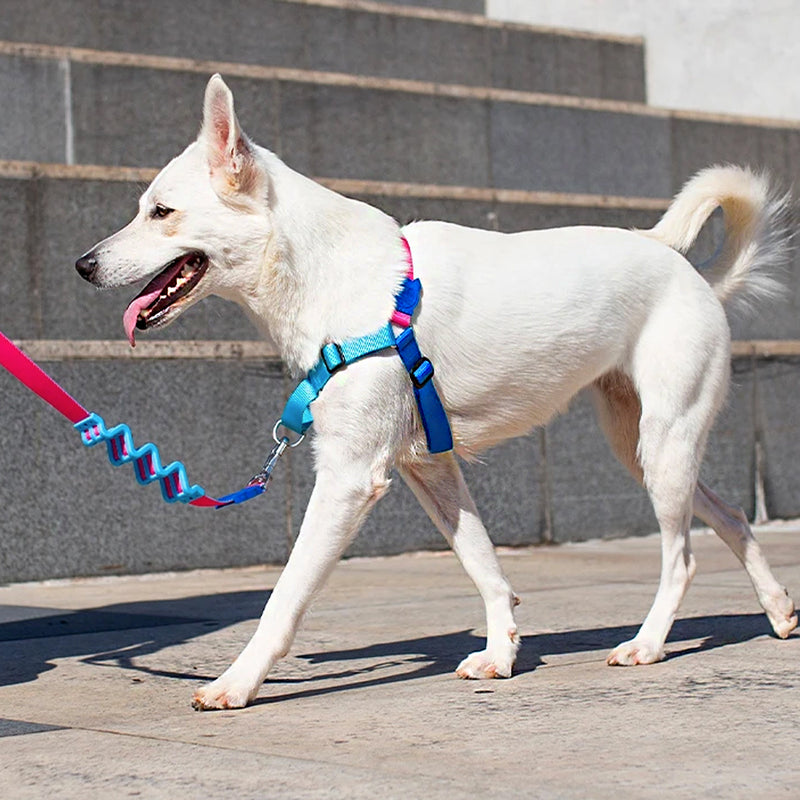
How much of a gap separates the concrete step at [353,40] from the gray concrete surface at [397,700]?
5.06 metres

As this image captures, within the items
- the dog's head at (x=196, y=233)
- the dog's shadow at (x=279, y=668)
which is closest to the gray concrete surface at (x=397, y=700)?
the dog's shadow at (x=279, y=668)

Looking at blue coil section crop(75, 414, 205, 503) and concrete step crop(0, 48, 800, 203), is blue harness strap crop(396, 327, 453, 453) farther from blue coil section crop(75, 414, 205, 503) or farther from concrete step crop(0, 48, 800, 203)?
concrete step crop(0, 48, 800, 203)

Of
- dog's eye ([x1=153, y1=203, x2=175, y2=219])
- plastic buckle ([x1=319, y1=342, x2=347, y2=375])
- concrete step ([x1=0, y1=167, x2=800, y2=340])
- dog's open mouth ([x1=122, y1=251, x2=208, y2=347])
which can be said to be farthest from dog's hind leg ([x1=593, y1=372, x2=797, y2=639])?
concrete step ([x1=0, y1=167, x2=800, y2=340])

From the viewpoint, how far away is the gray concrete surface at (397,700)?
346cm

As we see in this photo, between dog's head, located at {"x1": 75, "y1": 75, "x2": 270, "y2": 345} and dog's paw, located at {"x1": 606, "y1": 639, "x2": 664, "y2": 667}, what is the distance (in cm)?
161

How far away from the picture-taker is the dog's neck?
4.74 meters

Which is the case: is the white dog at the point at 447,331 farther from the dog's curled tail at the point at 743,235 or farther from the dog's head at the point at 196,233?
the dog's curled tail at the point at 743,235

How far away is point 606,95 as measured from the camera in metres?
13.2

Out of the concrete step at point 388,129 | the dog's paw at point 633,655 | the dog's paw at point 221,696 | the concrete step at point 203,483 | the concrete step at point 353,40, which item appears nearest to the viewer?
the dog's paw at point 221,696

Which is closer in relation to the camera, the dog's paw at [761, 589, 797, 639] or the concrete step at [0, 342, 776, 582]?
the dog's paw at [761, 589, 797, 639]

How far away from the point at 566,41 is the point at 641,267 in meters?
8.17

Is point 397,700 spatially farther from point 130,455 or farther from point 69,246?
point 69,246

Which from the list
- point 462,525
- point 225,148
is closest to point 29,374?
point 225,148

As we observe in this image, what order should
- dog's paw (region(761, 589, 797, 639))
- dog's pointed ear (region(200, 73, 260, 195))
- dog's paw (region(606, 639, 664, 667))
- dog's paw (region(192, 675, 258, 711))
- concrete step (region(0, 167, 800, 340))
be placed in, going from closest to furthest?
dog's paw (region(192, 675, 258, 711)), dog's pointed ear (region(200, 73, 260, 195)), dog's paw (region(606, 639, 664, 667)), dog's paw (region(761, 589, 797, 639)), concrete step (region(0, 167, 800, 340))
